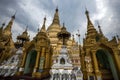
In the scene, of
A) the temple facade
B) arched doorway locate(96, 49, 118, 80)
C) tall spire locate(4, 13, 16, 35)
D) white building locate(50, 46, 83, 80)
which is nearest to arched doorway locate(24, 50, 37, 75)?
the temple facade

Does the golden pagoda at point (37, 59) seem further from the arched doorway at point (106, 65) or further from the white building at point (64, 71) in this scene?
the arched doorway at point (106, 65)

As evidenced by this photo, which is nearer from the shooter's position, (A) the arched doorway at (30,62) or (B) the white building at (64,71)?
(B) the white building at (64,71)

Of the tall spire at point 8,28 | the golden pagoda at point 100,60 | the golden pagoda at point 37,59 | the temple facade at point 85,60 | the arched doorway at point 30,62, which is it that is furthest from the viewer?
the tall spire at point 8,28

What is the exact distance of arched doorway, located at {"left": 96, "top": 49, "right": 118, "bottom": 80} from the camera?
65.0 ft

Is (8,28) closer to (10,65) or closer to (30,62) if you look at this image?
(10,65)

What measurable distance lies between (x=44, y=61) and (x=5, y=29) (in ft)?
107

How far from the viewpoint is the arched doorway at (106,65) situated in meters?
19.8

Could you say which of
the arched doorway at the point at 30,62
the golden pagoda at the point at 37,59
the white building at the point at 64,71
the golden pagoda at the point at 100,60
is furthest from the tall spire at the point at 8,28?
the golden pagoda at the point at 100,60

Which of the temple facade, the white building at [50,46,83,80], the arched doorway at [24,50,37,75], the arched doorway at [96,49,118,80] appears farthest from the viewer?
the arched doorway at [24,50,37,75]

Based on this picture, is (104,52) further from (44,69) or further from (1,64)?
(1,64)

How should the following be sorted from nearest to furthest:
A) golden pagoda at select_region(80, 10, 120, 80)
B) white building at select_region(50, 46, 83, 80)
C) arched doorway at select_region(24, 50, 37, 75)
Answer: white building at select_region(50, 46, 83, 80)
golden pagoda at select_region(80, 10, 120, 80)
arched doorway at select_region(24, 50, 37, 75)

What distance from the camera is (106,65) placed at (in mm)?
22109

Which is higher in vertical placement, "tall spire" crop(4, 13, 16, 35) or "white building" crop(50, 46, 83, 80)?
"tall spire" crop(4, 13, 16, 35)

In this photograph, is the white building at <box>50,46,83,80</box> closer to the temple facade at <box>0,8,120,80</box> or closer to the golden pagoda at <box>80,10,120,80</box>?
the temple facade at <box>0,8,120,80</box>
